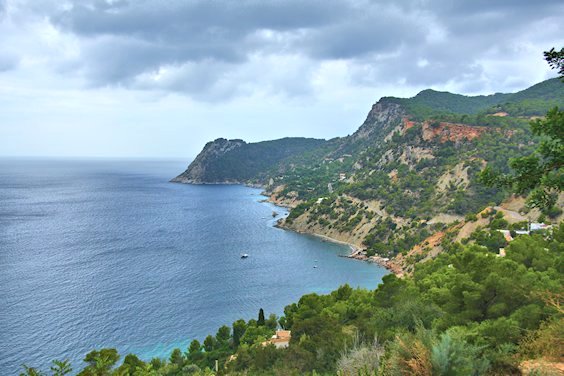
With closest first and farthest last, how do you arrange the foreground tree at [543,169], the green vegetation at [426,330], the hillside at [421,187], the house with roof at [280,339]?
the green vegetation at [426,330]
the foreground tree at [543,169]
the house with roof at [280,339]
the hillside at [421,187]

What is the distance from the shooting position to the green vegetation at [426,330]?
11.3 meters

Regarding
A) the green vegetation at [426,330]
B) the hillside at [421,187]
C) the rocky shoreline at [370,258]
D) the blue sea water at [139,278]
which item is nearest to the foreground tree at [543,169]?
the green vegetation at [426,330]

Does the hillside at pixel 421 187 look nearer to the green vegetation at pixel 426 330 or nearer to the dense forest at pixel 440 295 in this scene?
the dense forest at pixel 440 295

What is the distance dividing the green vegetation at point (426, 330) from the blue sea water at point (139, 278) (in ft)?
39.7

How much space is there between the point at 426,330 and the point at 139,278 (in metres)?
74.4

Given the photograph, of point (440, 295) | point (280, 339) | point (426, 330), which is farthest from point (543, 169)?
point (280, 339)

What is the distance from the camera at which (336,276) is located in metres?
86.1

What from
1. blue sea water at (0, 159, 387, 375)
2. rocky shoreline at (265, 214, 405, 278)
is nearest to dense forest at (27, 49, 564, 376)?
rocky shoreline at (265, 214, 405, 278)

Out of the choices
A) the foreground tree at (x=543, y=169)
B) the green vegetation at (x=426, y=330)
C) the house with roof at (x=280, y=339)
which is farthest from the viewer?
the house with roof at (x=280, y=339)

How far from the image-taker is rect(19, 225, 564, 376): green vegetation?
36.9 feet

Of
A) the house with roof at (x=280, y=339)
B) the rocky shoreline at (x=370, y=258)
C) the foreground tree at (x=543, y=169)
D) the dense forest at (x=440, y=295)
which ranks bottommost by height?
the rocky shoreline at (x=370, y=258)

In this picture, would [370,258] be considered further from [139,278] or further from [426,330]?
[426,330]

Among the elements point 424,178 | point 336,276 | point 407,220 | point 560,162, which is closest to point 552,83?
point 424,178

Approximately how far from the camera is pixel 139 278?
7856 centimetres
